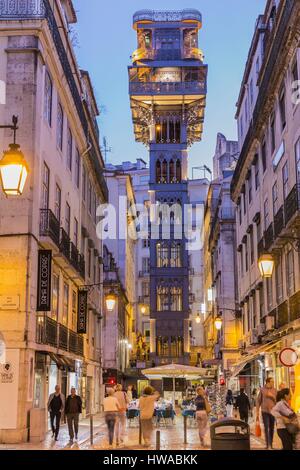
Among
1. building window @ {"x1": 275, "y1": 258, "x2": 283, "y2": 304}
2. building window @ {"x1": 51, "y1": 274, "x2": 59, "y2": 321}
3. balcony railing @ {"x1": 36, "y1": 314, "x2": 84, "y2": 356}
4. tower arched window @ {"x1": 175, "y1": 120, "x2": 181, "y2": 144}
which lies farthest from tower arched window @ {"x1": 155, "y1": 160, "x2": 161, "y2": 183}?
building window @ {"x1": 51, "y1": 274, "x2": 59, "y2": 321}

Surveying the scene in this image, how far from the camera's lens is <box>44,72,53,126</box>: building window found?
26266 millimetres

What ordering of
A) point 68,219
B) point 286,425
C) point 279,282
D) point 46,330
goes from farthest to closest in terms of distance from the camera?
1. point 68,219
2. point 279,282
3. point 46,330
4. point 286,425

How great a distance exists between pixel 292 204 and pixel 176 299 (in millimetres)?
45343

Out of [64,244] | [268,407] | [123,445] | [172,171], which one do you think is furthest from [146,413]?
[172,171]

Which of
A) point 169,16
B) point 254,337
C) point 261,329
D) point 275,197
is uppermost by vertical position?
point 169,16

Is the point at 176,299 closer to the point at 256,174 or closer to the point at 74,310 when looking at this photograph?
the point at 256,174

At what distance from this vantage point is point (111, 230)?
6662cm

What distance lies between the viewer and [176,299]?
226 ft

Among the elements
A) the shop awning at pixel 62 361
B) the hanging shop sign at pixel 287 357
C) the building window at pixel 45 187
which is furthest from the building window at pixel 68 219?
the hanging shop sign at pixel 287 357

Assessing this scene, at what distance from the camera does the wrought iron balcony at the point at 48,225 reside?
2403cm

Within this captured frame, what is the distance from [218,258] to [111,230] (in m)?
11.6

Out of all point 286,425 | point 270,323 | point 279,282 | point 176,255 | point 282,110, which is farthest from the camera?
point 176,255

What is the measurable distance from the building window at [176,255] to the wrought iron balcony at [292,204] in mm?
43849

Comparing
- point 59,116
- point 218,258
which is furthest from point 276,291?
point 218,258
